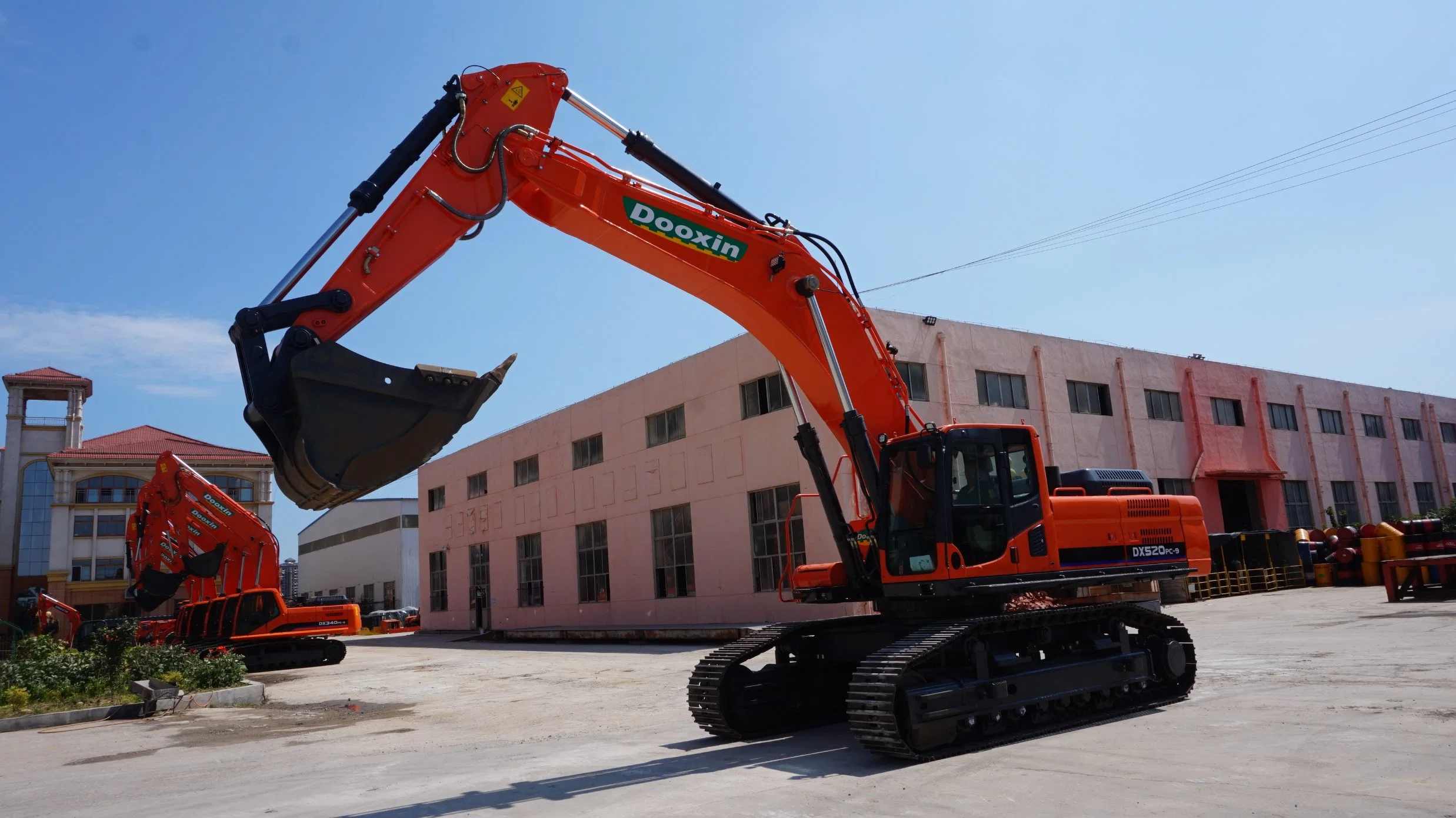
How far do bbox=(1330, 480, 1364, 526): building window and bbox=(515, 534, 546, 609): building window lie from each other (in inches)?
1170

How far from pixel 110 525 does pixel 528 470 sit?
27.6 meters

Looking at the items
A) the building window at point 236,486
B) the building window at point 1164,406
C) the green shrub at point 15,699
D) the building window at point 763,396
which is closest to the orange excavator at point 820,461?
the green shrub at point 15,699

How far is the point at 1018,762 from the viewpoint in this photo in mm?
7535

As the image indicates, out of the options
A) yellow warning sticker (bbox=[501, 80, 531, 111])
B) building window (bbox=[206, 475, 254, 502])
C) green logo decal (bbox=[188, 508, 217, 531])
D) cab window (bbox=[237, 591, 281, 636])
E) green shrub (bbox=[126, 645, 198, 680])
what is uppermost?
building window (bbox=[206, 475, 254, 502])

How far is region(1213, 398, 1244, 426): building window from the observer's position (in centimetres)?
3413

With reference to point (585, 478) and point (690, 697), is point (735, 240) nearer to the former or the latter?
point (690, 697)

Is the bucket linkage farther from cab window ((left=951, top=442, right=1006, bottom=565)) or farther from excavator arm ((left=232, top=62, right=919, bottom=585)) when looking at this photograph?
cab window ((left=951, top=442, right=1006, bottom=565))

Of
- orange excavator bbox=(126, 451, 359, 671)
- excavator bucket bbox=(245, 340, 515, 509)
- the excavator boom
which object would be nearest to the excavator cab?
the excavator boom

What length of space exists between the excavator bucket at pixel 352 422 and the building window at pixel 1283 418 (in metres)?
36.4

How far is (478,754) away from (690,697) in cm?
213

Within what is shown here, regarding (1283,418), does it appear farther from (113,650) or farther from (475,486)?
(113,650)

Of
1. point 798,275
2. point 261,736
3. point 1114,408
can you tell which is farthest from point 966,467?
point 1114,408

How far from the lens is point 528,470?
120 ft

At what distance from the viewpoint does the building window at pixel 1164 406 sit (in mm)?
32000
